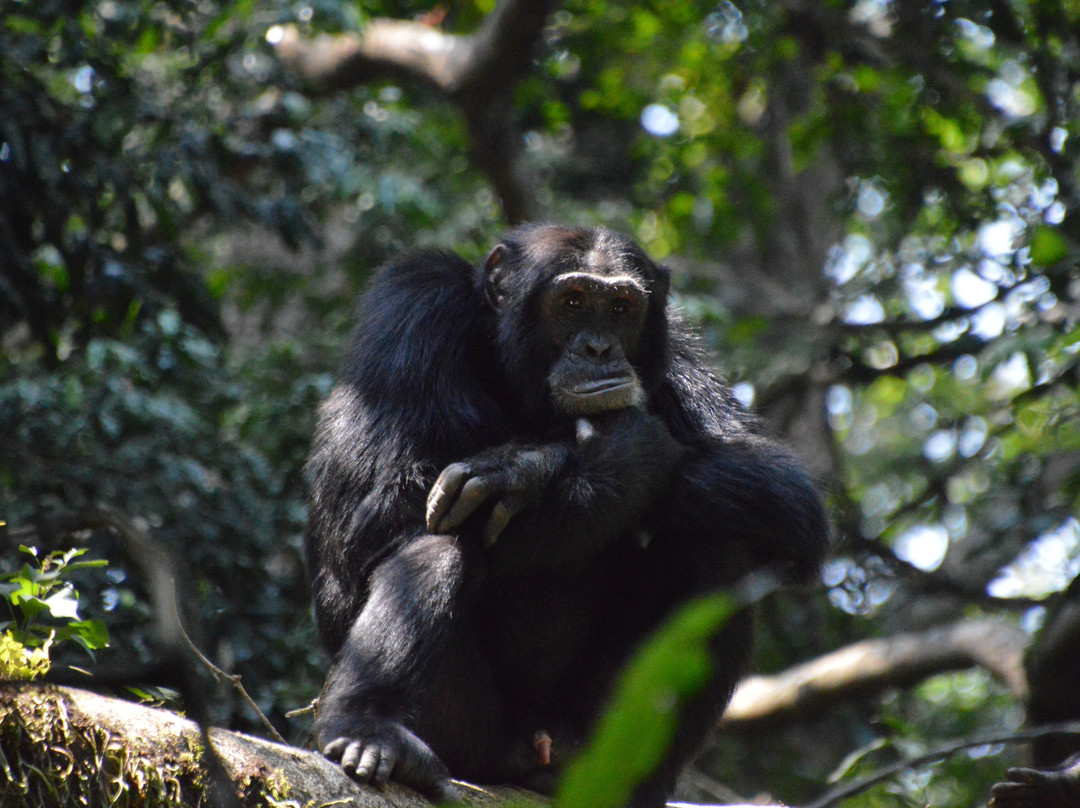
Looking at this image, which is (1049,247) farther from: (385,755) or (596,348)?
(596,348)

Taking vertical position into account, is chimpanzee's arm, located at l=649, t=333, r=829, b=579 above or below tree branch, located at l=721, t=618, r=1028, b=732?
above

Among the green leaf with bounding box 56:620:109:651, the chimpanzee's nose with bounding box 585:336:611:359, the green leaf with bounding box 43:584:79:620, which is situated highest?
the chimpanzee's nose with bounding box 585:336:611:359

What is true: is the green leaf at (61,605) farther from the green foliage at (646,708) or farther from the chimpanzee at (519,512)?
the green foliage at (646,708)

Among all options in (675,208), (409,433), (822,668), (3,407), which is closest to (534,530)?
(409,433)

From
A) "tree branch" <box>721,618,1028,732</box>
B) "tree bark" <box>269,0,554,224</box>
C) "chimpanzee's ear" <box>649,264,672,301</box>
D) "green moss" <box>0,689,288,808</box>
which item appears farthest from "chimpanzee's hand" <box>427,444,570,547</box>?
"tree bark" <box>269,0,554,224</box>

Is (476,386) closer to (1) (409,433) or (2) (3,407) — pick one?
(1) (409,433)

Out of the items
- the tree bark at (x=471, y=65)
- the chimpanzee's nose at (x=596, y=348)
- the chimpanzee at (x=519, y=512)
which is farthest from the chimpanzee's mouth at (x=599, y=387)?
the tree bark at (x=471, y=65)

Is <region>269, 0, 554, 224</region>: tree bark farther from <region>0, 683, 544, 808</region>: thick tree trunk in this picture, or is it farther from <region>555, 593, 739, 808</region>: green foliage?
<region>555, 593, 739, 808</region>: green foliage

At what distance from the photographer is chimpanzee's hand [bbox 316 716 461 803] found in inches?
141

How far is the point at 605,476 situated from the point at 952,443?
736 centimetres

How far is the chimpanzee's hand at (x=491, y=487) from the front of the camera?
4.05 metres

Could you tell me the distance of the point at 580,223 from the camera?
1015cm

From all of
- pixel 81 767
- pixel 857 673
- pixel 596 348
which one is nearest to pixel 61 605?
pixel 81 767

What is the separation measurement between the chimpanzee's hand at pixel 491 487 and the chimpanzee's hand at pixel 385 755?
29.7 inches
